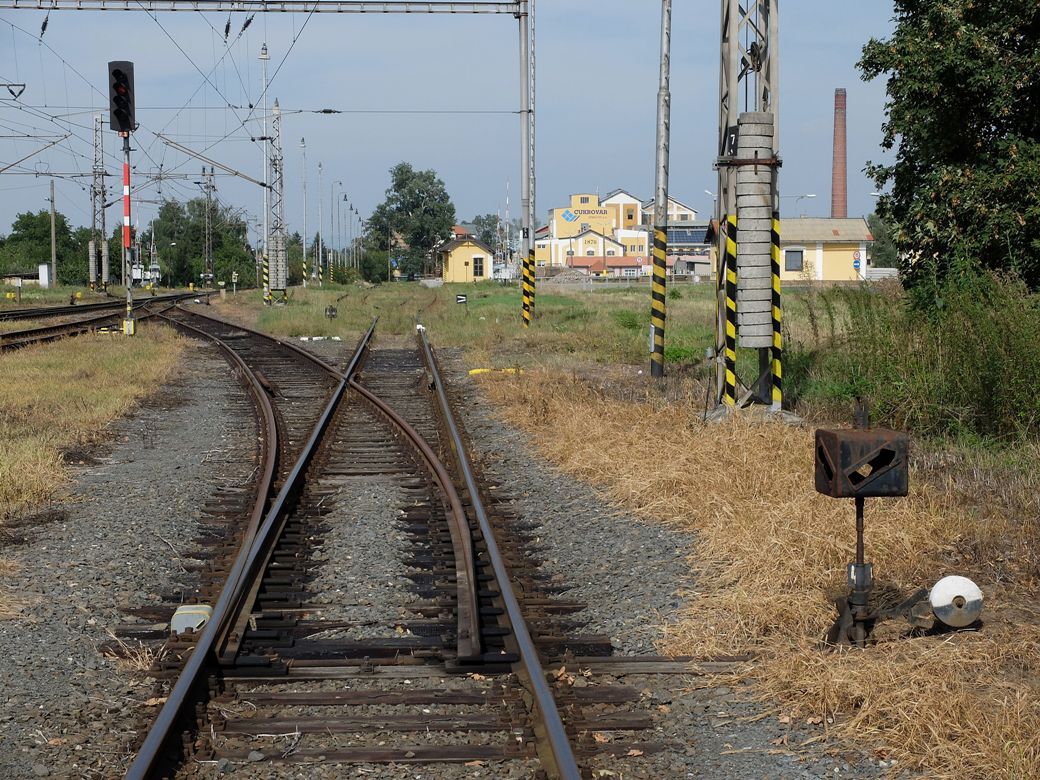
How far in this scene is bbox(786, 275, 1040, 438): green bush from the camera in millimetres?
10008

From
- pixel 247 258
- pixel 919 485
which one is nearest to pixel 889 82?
pixel 919 485

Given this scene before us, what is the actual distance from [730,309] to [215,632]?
7145 mm

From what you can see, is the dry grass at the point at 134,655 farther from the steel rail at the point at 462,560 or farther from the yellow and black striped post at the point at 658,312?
the yellow and black striped post at the point at 658,312

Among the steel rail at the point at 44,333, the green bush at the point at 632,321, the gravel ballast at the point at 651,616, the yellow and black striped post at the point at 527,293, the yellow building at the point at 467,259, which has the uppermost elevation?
the yellow building at the point at 467,259

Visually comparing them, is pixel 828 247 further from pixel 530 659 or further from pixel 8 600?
pixel 530 659

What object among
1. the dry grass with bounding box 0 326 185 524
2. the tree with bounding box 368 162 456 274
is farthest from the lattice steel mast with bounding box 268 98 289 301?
the tree with bounding box 368 162 456 274

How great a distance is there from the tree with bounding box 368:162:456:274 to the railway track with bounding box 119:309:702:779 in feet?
450

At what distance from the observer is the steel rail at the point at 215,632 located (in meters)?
4.06

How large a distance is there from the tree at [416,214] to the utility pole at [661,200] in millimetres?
127384

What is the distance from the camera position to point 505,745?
4.33 m

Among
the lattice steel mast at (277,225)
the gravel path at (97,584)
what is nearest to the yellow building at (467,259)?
the lattice steel mast at (277,225)

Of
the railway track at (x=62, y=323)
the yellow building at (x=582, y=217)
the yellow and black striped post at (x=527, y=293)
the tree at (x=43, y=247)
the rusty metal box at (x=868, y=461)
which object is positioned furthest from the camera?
the yellow building at (x=582, y=217)

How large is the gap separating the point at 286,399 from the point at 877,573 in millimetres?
10744

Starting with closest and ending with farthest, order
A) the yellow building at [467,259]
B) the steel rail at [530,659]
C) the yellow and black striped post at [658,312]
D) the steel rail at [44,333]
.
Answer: the steel rail at [530,659], the yellow and black striped post at [658,312], the steel rail at [44,333], the yellow building at [467,259]
